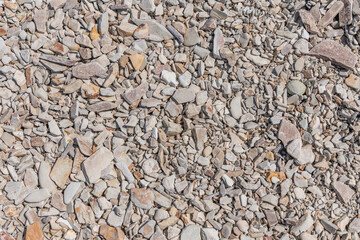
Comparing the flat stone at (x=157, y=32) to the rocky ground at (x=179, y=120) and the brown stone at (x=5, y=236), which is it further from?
the brown stone at (x=5, y=236)

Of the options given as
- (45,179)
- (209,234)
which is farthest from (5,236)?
(209,234)

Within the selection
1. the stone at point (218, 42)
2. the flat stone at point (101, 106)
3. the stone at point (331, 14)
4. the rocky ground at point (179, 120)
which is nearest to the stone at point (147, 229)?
the rocky ground at point (179, 120)

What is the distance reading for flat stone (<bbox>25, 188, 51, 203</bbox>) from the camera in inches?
88.7

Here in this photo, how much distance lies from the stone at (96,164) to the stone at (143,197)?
0.24m

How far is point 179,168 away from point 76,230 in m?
0.72

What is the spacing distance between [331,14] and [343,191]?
124 centimetres

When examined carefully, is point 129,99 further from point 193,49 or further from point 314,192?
point 314,192

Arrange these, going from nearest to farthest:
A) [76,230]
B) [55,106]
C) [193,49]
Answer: [76,230]
[55,106]
[193,49]

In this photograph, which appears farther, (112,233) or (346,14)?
(346,14)

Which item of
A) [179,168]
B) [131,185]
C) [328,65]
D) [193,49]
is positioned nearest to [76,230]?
[131,185]

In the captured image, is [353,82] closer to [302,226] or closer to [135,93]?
[302,226]

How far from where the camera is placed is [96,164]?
2305 mm

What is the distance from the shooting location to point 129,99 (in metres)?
2.40

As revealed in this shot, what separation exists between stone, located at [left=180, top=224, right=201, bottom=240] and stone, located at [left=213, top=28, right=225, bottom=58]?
1128mm
